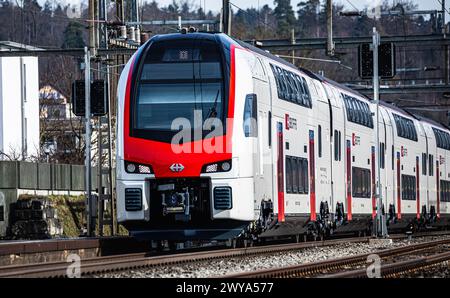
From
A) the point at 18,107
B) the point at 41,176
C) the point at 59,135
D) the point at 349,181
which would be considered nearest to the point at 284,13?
the point at 59,135

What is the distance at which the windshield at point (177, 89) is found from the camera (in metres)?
21.0

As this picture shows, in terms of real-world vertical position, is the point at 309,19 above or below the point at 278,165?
above

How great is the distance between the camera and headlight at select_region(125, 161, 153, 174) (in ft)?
69.1

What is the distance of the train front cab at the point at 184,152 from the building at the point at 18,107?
3511 cm

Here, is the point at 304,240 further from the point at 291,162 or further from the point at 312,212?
the point at 291,162

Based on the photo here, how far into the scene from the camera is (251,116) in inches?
848

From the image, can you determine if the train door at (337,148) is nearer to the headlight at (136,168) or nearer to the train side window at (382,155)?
the train side window at (382,155)

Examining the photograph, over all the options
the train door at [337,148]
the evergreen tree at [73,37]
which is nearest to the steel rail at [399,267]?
the train door at [337,148]

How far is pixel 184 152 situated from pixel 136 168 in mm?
932

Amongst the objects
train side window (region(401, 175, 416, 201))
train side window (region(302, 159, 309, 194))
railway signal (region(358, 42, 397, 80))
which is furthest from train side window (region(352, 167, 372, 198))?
train side window (region(302, 159, 309, 194))

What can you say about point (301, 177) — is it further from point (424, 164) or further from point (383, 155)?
point (424, 164)

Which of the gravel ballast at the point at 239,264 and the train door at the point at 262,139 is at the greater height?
the train door at the point at 262,139

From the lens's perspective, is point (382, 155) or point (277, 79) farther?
point (382, 155)
